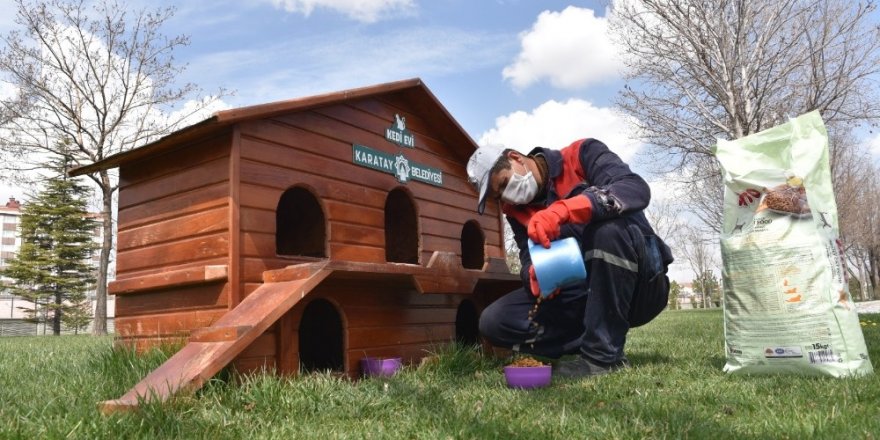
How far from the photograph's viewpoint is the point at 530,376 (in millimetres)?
2928

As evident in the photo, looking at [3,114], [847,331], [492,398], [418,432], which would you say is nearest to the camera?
[418,432]

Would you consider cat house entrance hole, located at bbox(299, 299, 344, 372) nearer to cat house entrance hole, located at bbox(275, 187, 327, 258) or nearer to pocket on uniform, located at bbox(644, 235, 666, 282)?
cat house entrance hole, located at bbox(275, 187, 327, 258)

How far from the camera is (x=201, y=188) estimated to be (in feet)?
12.1

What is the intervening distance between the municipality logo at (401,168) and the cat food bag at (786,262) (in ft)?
7.62

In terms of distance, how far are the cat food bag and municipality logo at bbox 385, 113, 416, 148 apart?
7.95 feet

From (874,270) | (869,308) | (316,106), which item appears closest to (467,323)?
(316,106)

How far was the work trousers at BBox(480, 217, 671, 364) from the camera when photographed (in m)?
3.27

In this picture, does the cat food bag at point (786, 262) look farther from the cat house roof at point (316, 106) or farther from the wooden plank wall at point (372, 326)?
the cat house roof at point (316, 106)

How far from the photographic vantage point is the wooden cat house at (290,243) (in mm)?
3330

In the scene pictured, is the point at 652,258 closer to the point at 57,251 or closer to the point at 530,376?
the point at 530,376

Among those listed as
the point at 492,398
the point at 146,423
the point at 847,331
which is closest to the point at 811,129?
the point at 847,331

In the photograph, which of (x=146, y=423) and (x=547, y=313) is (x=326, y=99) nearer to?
(x=547, y=313)

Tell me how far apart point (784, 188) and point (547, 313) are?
1.38 meters

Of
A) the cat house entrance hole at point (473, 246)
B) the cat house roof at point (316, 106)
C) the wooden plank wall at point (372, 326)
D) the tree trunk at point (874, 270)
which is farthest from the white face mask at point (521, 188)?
the tree trunk at point (874, 270)
